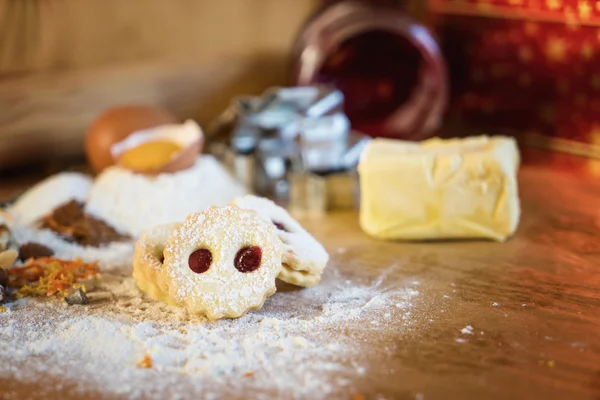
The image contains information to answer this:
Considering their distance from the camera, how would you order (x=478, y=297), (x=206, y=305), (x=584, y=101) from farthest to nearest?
1. (x=584, y=101)
2. (x=478, y=297)
3. (x=206, y=305)

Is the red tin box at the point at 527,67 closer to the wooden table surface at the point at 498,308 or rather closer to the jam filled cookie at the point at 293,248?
the wooden table surface at the point at 498,308

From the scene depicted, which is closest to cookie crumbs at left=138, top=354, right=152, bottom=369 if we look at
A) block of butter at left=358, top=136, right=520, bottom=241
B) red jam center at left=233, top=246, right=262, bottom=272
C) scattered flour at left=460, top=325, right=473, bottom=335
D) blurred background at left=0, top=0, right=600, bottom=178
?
red jam center at left=233, top=246, right=262, bottom=272

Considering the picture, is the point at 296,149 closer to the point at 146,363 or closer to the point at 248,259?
the point at 248,259

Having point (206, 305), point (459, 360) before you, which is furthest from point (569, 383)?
point (206, 305)

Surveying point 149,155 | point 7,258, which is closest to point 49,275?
point 7,258

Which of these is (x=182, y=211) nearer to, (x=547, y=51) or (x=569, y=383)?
(x=569, y=383)

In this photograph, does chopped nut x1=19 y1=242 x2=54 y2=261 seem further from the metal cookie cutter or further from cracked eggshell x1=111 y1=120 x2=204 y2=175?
the metal cookie cutter
